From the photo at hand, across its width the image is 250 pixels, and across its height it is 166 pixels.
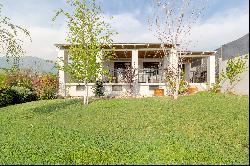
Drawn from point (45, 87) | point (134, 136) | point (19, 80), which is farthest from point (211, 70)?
point (134, 136)

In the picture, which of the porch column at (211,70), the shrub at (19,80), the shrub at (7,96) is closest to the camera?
the shrub at (7,96)

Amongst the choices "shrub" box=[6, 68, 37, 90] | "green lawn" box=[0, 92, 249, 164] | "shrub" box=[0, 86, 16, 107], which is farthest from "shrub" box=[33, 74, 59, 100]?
"green lawn" box=[0, 92, 249, 164]

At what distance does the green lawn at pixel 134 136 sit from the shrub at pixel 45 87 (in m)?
10.3

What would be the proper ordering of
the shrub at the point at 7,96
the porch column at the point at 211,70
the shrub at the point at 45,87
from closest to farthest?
the shrub at the point at 7,96 < the shrub at the point at 45,87 < the porch column at the point at 211,70

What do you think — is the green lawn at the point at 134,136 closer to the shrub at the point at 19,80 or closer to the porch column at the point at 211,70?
the shrub at the point at 19,80

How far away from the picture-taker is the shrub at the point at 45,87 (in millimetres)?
24125

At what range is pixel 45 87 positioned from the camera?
24297mm

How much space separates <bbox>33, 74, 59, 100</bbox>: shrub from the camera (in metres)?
24.1

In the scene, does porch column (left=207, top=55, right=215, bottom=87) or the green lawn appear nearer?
the green lawn

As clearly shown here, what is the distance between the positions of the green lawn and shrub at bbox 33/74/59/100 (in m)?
10.3

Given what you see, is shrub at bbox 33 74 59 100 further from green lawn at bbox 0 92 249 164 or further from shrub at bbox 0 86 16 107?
green lawn at bbox 0 92 249 164

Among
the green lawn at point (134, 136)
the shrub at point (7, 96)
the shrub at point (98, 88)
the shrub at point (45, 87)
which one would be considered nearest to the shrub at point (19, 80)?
the shrub at point (45, 87)

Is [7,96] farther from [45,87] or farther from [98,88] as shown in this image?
[98,88]

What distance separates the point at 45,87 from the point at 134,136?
16142 mm
